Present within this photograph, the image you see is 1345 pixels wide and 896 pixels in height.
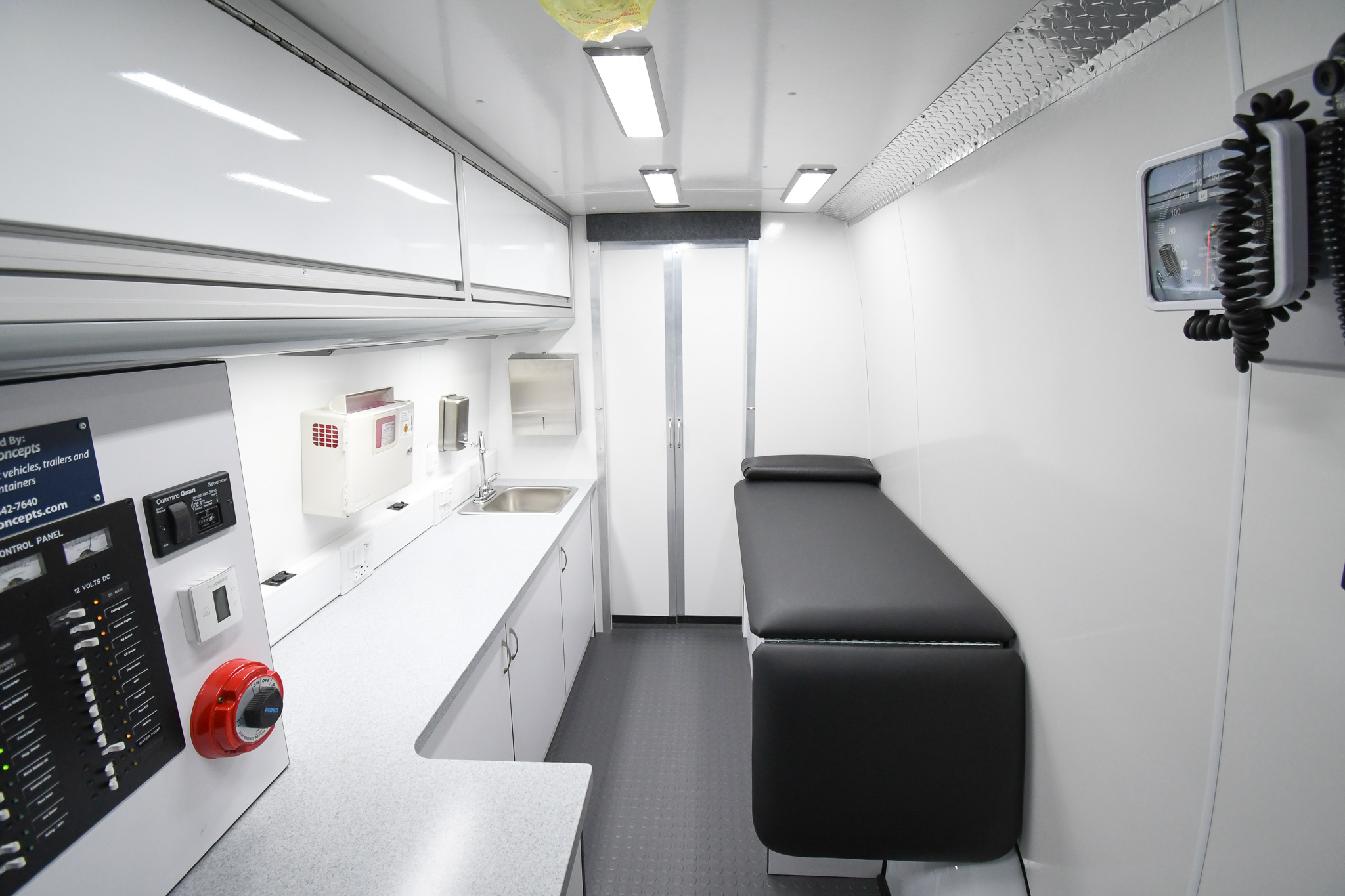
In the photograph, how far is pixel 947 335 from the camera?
2.00 metres

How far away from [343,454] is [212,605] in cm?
88

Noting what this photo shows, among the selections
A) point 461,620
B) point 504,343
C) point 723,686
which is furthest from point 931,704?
point 504,343

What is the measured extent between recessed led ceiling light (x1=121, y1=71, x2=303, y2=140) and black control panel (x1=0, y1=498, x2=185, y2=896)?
63 centimetres

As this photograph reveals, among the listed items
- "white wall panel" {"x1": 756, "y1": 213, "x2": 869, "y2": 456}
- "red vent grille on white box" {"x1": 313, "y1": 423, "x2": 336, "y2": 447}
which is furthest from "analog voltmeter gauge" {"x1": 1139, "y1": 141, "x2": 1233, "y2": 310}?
"white wall panel" {"x1": 756, "y1": 213, "x2": 869, "y2": 456}

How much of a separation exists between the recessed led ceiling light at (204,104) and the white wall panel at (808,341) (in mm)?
2696

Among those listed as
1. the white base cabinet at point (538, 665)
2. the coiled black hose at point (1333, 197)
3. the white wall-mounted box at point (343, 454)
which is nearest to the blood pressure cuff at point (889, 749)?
the white base cabinet at point (538, 665)

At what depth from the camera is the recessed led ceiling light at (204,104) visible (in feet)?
2.52

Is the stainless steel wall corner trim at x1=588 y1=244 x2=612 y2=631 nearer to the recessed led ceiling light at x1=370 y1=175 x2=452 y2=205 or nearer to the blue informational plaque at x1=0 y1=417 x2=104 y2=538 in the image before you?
the recessed led ceiling light at x1=370 y1=175 x2=452 y2=205

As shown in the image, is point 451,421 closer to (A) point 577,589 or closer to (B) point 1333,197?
(A) point 577,589

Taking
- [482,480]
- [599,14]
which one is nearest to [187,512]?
[599,14]

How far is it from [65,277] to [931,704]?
6.06 ft

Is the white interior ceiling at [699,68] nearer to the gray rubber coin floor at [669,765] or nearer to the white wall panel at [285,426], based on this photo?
the white wall panel at [285,426]

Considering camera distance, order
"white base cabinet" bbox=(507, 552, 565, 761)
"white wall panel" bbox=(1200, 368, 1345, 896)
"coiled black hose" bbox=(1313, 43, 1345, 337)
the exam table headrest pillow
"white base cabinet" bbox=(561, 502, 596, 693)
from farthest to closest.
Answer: the exam table headrest pillow → "white base cabinet" bbox=(561, 502, 596, 693) → "white base cabinet" bbox=(507, 552, 565, 761) → "white wall panel" bbox=(1200, 368, 1345, 896) → "coiled black hose" bbox=(1313, 43, 1345, 337)

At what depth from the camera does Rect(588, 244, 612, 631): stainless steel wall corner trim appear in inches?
134
